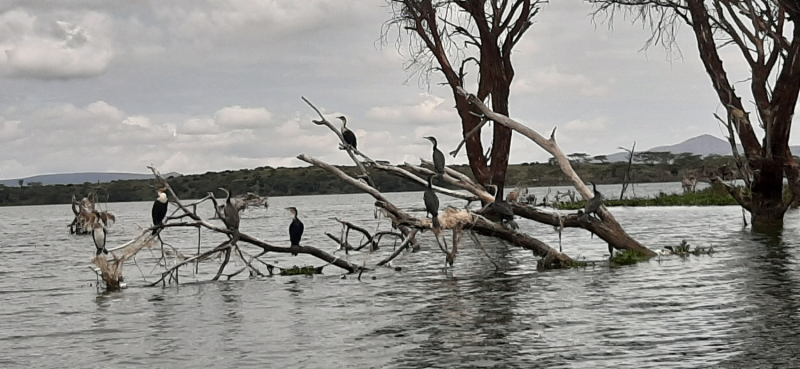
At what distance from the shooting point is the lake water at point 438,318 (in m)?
10.7

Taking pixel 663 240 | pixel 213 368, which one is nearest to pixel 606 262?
pixel 663 240

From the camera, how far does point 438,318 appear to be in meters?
13.5

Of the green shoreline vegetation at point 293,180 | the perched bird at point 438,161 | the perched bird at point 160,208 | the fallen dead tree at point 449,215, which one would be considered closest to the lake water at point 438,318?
the fallen dead tree at point 449,215

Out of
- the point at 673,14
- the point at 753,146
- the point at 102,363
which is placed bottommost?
the point at 102,363

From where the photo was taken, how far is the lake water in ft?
35.2

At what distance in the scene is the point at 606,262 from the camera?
20484 mm

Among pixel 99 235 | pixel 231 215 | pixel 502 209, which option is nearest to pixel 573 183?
pixel 502 209

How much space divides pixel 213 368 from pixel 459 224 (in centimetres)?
775

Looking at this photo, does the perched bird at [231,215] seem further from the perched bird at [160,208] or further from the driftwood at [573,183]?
the driftwood at [573,183]

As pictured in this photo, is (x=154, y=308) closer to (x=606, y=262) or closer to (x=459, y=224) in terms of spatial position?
(x=459, y=224)

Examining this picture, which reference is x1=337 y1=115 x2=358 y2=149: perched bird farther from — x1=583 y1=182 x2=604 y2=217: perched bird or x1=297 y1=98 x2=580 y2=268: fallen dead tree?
x1=583 y1=182 x2=604 y2=217: perched bird

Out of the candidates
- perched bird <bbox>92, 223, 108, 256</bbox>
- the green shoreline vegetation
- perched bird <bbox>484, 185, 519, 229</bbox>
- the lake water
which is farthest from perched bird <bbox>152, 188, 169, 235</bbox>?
the green shoreline vegetation

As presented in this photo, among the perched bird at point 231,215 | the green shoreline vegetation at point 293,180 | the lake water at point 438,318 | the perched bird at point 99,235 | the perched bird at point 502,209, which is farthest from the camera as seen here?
the green shoreline vegetation at point 293,180

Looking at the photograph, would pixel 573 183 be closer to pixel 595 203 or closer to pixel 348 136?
pixel 595 203
